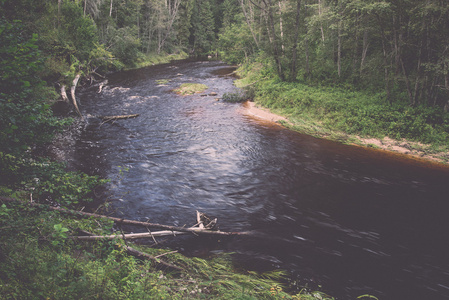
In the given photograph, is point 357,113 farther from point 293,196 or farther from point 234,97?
point 234,97

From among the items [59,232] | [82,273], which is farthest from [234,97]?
[59,232]

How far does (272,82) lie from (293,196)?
14497mm

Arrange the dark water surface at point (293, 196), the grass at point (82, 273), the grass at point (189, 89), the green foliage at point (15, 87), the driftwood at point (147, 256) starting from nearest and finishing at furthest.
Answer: the grass at point (82, 273) → the green foliage at point (15, 87) → the driftwood at point (147, 256) → the dark water surface at point (293, 196) → the grass at point (189, 89)

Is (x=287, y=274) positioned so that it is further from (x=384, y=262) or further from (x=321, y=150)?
(x=321, y=150)

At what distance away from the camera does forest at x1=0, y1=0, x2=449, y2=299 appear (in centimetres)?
320

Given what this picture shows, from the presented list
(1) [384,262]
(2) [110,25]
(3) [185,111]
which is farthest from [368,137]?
(2) [110,25]

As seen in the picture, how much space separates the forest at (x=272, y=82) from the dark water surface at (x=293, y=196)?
172 centimetres

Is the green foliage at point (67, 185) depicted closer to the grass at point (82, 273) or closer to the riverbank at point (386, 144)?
the grass at point (82, 273)

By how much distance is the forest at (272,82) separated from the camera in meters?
3.20

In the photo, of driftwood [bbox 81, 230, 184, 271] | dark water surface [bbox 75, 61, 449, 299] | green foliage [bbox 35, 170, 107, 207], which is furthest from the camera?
dark water surface [bbox 75, 61, 449, 299]

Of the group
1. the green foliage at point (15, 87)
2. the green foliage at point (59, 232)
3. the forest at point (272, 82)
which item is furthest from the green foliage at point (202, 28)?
the green foliage at point (59, 232)

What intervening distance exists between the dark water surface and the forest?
172cm

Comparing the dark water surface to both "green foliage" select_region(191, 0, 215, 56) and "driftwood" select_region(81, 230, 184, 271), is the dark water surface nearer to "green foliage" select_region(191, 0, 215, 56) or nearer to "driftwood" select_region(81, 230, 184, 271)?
"driftwood" select_region(81, 230, 184, 271)

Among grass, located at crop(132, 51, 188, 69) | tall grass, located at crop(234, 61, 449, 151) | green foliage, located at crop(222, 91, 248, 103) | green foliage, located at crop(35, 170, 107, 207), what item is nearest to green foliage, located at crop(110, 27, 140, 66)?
grass, located at crop(132, 51, 188, 69)
